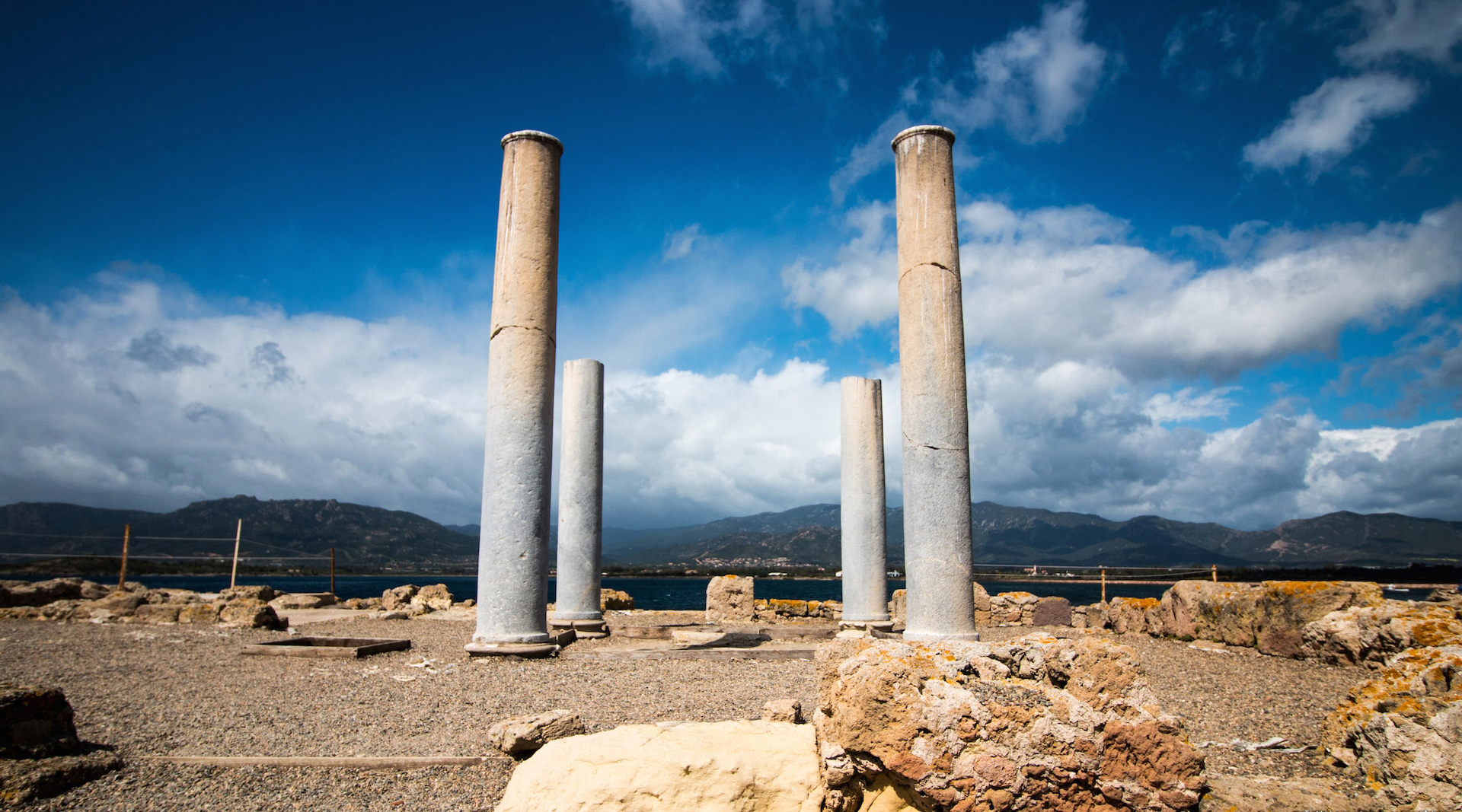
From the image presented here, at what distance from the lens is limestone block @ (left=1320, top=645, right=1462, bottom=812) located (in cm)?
406

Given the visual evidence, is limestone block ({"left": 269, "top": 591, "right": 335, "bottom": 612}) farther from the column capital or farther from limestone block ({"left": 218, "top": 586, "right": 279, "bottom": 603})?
the column capital

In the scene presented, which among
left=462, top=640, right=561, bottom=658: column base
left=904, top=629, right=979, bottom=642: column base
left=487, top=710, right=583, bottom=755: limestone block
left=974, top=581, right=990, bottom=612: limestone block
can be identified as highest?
left=904, top=629, right=979, bottom=642: column base

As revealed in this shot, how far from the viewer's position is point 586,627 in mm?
13031

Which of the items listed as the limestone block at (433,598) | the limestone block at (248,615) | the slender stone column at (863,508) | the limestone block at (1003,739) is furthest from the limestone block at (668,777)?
the limestone block at (433,598)

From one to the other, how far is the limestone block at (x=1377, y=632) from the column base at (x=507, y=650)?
9737mm

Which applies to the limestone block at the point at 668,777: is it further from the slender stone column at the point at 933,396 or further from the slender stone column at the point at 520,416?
the slender stone column at the point at 520,416

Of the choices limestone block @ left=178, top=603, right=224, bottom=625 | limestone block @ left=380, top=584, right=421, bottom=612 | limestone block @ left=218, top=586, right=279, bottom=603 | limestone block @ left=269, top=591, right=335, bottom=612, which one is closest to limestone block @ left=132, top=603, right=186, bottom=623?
limestone block @ left=178, top=603, right=224, bottom=625

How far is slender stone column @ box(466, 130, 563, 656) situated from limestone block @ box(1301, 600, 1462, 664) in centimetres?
991

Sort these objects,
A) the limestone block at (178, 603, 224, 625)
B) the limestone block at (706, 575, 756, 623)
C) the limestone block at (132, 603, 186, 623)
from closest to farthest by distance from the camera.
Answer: the limestone block at (178, 603, 224, 625), the limestone block at (132, 603, 186, 623), the limestone block at (706, 575, 756, 623)

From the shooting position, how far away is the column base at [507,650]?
31.2ft

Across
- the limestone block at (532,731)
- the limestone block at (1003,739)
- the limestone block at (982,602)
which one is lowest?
the limestone block at (982,602)

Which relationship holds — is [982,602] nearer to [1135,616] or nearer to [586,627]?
[1135,616]

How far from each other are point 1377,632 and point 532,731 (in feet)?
32.0

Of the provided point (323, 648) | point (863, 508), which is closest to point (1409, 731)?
point (863, 508)
